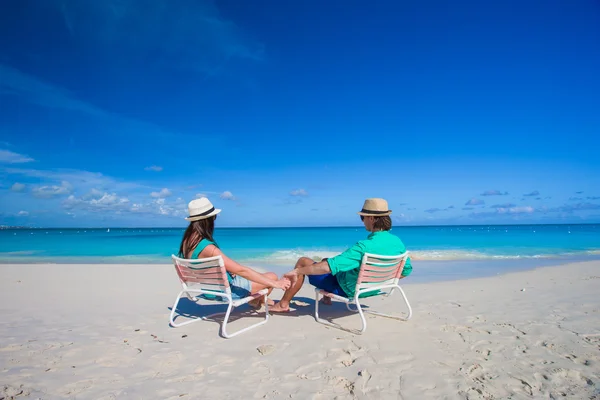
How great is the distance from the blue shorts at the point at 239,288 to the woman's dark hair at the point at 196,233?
0.64 metres

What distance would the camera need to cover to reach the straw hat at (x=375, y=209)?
4.32 m

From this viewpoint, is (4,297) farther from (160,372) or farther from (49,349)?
(160,372)

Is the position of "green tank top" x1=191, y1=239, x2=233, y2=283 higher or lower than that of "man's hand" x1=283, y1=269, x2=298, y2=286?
higher

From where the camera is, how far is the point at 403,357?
3414 mm

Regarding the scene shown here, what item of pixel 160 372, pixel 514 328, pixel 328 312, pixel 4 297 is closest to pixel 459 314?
pixel 514 328

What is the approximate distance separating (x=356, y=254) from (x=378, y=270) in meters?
0.39

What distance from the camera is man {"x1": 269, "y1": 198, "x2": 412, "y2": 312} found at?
13.1 feet

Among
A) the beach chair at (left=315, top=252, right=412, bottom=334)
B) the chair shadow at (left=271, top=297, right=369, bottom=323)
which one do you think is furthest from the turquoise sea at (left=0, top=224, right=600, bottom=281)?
the beach chair at (left=315, top=252, right=412, bottom=334)

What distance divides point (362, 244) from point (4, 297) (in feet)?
22.3

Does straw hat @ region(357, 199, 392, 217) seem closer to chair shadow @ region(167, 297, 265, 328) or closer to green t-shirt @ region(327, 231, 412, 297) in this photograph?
green t-shirt @ region(327, 231, 412, 297)

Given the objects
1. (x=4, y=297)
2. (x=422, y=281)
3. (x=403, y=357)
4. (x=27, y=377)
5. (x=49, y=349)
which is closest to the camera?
(x=27, y=377)

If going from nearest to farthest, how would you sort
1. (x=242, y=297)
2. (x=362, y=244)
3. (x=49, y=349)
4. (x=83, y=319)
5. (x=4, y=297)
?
(x=49, y=349) < (x=362, y=244) < (x=242, y=297) < (x=83, y=319) < (x=4, y=297)

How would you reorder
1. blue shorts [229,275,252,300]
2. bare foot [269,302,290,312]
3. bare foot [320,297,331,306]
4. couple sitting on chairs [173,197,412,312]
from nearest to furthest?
couple sitting on chairs [173,197,412,312] → blue shorts [229,275,252,300] → bare foot [269,302,290,312] → bare foot [320,297,331,306]

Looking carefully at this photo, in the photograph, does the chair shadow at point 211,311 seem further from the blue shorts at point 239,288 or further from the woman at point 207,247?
the woman at point 207,247
